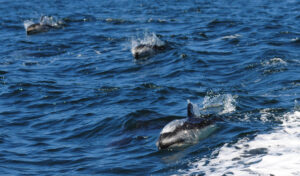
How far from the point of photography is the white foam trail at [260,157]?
27.0 feet

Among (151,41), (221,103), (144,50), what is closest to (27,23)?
(151,41)

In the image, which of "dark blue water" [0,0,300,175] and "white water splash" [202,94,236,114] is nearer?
"dark blue water" [0,0,300,175]

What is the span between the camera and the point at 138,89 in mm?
14508

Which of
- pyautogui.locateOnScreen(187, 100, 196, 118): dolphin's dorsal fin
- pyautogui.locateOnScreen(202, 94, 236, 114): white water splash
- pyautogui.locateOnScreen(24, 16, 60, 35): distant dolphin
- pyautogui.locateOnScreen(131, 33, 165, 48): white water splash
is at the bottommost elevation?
pyautogui.locateOnScreen(202, 94, 236, 114): white water splash

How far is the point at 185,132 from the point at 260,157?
1806 millimetres

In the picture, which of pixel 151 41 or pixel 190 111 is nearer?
pixel 190 111

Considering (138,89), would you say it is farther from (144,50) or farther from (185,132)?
(185,132)

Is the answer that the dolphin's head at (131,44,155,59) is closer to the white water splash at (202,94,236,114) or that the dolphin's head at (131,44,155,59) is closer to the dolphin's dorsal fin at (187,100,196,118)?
the white water splash at (202,94,236,114)

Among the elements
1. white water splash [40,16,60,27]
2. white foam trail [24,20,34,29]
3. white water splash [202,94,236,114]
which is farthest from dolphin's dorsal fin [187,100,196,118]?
white foam trail [24,20,34,29]

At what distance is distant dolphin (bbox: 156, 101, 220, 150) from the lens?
999 centimetres

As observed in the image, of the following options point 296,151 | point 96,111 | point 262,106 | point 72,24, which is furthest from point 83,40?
point 296,151

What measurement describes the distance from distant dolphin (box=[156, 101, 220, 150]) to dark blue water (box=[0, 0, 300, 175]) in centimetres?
18

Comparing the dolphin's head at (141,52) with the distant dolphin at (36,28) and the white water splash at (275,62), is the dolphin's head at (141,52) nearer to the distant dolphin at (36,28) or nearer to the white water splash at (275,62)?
the white water splash at (275,62)

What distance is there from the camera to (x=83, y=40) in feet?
72.8
